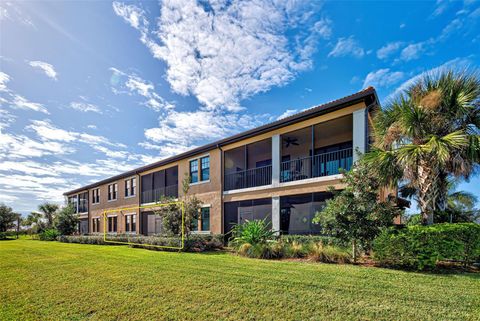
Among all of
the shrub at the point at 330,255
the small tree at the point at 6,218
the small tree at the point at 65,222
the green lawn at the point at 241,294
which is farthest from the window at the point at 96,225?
the shrub at the point at 330,255

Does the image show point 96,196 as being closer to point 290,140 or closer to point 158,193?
point 158,193

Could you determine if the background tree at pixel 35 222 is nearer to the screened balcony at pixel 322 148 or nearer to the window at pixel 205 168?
the window at pixel 205 168

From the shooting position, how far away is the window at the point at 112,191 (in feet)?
95.4

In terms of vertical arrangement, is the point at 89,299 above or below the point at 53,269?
above

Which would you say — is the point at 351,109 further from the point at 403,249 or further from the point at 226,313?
the point at 226,313

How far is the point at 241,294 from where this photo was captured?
5.59 m

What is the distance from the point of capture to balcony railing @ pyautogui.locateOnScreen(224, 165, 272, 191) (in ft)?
50.8

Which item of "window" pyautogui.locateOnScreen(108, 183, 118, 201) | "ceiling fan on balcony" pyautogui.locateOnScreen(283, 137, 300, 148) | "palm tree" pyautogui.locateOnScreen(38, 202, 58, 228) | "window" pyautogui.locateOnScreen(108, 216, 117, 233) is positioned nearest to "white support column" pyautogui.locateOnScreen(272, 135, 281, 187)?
"ceiling fan on balcony" pyautogui.locateOnScreen(283, 137, 300, 148)

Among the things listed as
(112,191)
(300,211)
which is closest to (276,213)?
(300,211)

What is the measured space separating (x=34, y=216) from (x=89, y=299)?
4873 cm

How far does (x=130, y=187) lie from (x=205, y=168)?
12129mm

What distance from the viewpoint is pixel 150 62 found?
49.5ft

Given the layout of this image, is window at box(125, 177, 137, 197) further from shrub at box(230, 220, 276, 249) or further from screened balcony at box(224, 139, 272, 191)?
shrub at box(230, 220, 276, 249)

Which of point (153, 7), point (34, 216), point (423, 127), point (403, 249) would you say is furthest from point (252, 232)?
point (34, 216)
